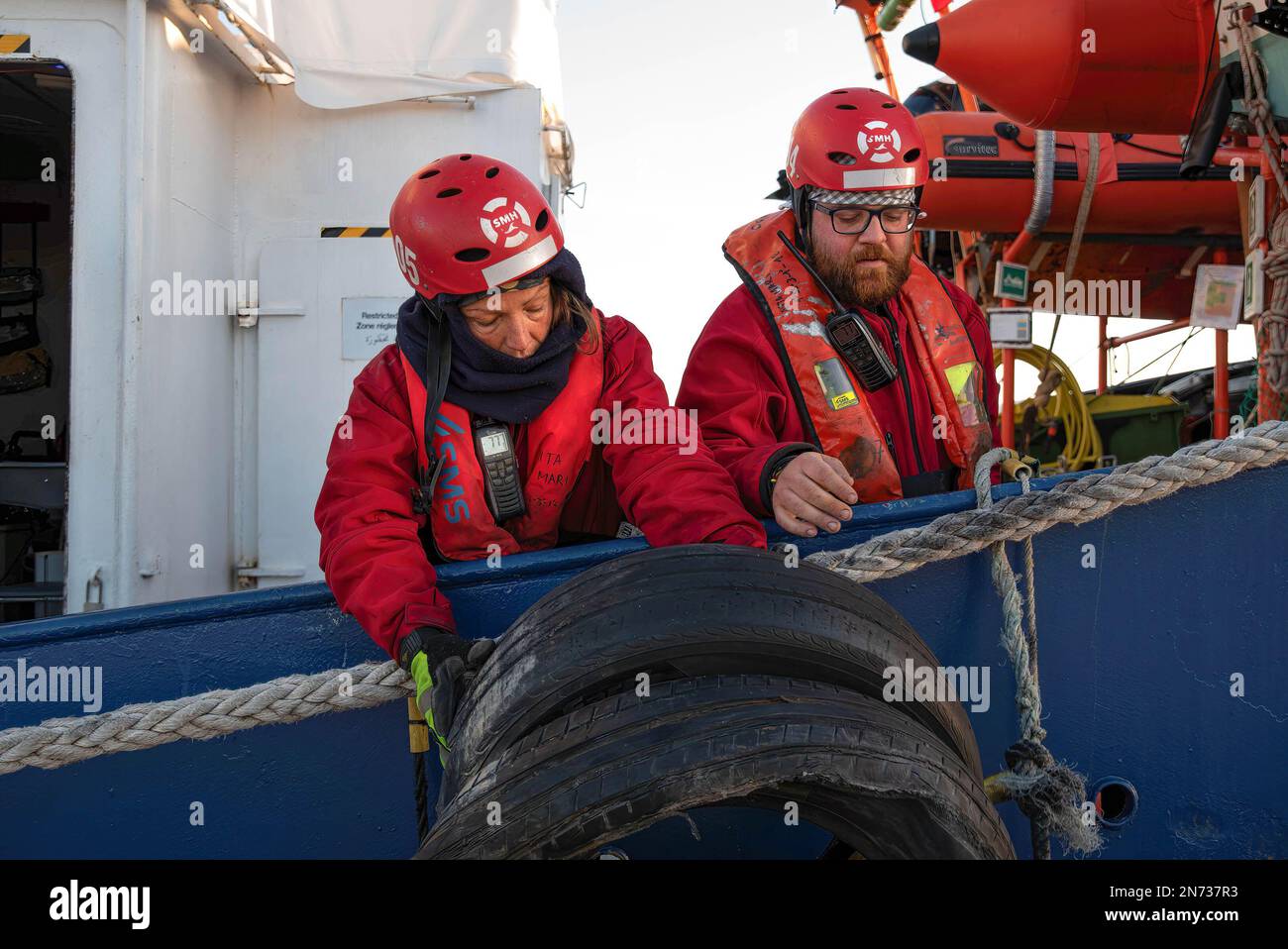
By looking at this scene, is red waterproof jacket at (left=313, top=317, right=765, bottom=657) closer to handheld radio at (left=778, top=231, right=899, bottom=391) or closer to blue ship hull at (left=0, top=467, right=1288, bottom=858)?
blue ship hull at (left=0, top=467, right=1288, bottom=858)

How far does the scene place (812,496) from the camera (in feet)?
7.11

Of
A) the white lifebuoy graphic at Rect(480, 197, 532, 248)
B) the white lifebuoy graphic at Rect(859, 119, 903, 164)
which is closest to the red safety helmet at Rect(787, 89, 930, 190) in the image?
the white lifebuoy graphic at Rect(859, 119, 903, 164)

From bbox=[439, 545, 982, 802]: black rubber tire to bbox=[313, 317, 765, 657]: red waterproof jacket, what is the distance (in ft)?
1.18

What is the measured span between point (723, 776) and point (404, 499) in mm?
1161

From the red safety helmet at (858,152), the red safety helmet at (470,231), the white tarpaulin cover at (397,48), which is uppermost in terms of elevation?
the white tarpaulin cover at (397,48)

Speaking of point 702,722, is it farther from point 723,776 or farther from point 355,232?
point 355,232

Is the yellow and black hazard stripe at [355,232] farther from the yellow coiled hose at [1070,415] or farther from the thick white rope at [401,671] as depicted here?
the yellow coiled hose at [1070,415]

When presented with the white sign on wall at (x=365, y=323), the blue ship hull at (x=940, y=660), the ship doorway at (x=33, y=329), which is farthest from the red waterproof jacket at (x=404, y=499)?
the ship doorway at (x=33, y=329)

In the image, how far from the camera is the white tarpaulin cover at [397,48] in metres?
3.85

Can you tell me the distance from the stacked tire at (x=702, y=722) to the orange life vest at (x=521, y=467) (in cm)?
67

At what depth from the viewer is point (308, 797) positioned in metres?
2.20

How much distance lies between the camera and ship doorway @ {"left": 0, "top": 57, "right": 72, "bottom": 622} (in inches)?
169
